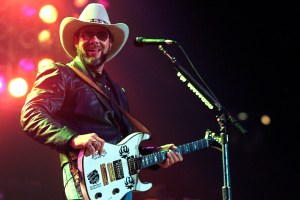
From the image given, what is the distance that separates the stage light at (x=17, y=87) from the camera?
4203 millimetres

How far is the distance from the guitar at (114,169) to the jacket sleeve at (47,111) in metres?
0.17

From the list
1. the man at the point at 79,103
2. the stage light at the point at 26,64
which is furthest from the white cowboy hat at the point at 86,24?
the stage light at the point at 26,64

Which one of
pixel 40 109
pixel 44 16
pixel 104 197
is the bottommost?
pixel 104 197

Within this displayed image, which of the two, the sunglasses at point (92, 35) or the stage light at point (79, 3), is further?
the stage light at point (79, 3)

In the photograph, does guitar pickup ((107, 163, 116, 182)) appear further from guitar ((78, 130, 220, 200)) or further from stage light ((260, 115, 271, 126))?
stage light ((260, 115, 271, 126))

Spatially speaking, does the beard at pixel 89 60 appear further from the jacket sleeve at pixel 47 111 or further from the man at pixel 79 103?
the jacket sleeve at pixel 47 111

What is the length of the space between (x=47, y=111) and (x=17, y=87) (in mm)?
2081

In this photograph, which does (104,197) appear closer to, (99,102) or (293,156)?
(99,102)

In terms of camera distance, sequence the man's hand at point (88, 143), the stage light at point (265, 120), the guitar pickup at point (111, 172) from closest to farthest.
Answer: the man's hand at point (88, 143), the guitar pickup at point (111, 172), the stage light at point (265, 120)

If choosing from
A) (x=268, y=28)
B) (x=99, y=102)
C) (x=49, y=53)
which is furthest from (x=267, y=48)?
(x=99, y=102)

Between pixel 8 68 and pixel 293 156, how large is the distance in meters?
3.82

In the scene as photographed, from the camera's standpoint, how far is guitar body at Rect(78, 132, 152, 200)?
7.00 ft

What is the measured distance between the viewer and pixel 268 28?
534 centimetres

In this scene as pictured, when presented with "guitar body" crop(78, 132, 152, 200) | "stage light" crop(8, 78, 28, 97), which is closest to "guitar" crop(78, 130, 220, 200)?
"guitar body" crop(78, 132, 152, 200)
